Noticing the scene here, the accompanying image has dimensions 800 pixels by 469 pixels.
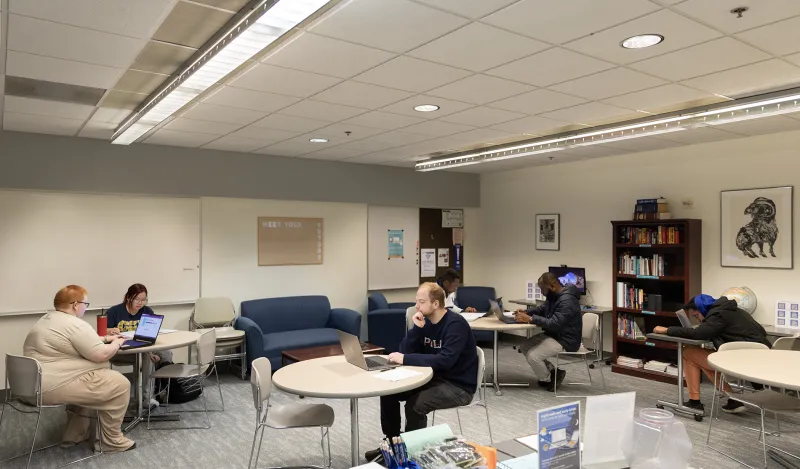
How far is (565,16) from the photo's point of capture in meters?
2.83

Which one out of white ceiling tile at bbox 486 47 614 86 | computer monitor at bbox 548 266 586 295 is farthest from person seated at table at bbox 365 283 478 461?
computer monitor at bbox 548 266 586 295

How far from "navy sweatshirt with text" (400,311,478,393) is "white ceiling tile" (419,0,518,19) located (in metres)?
1.96

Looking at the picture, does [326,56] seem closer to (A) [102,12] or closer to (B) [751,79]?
(A) [102,12]

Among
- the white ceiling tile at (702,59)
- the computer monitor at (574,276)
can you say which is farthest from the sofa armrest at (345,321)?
the white ceiling tile at (702,59)

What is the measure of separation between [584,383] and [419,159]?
362 cm

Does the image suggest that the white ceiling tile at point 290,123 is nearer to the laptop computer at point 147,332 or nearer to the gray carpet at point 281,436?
the laptop computer at point 147,332

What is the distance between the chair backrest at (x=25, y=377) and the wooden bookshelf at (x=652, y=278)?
6.01 metres

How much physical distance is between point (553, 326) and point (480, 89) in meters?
2.77

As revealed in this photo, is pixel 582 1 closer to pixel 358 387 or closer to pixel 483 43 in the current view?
pixel 483 43

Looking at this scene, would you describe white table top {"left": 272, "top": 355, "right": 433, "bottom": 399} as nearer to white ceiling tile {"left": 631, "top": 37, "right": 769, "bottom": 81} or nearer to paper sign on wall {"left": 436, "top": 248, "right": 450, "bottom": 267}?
white ceiling tile {"left": 631, "top": 37, "right": 769, "bottom": 81}

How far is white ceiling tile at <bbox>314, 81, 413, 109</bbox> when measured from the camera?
4.10 metres

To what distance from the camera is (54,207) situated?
19.5 ft

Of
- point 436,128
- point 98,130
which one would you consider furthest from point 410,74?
point 98,130

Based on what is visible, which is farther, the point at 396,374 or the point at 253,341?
the point at 253,341
